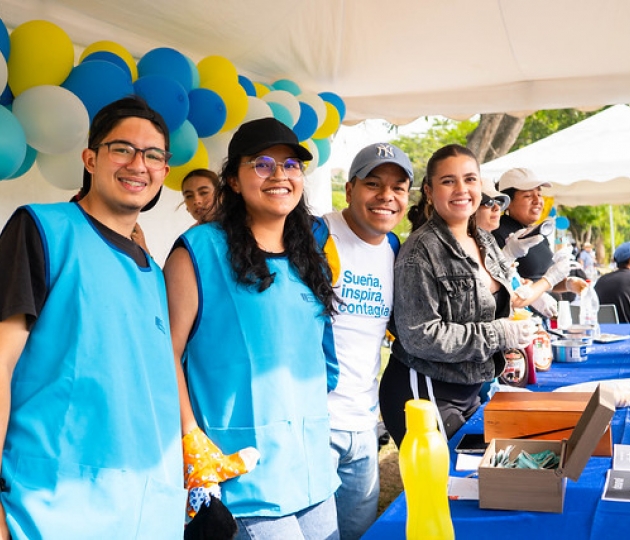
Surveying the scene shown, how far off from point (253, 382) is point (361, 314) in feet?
2.15

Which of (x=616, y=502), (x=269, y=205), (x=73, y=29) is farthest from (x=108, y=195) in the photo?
(x=73, y=29)

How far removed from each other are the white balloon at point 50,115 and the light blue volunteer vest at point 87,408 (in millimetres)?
1305

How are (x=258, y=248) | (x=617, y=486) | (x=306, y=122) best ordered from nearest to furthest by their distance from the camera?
(x=617, y=486)
(x=258, y=248)
(x=306, y=122)

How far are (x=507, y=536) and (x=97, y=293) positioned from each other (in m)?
0.96

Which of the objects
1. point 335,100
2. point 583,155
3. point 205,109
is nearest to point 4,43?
point 205,109

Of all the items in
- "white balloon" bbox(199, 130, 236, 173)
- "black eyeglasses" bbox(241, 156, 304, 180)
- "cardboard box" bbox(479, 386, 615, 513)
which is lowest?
"cardboard box" bbox(479, 386, 615, 513)

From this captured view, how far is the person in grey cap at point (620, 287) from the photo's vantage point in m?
6.10

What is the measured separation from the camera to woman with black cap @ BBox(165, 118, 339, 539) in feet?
5.49

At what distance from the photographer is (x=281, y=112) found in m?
3.90

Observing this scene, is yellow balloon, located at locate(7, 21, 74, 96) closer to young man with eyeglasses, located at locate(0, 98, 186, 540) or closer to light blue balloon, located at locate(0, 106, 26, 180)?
light blue balloon, located at locate(0, 106, 26, 180)

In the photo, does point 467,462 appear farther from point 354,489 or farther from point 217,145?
point 217,145

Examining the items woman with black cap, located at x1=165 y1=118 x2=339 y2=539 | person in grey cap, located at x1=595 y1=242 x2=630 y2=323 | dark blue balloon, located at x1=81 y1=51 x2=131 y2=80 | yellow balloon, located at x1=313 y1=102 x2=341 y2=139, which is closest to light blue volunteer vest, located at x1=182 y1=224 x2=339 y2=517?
woman with black cap, located at x1=165 y1=118 x2=339 y2=539

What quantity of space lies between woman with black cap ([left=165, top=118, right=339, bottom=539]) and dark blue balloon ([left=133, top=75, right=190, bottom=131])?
1.27 metres

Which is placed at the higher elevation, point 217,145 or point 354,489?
point 217,145
